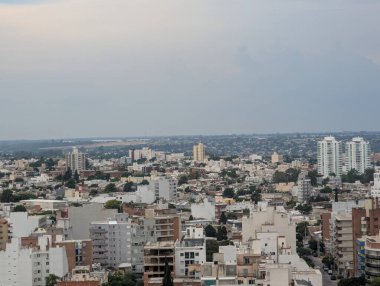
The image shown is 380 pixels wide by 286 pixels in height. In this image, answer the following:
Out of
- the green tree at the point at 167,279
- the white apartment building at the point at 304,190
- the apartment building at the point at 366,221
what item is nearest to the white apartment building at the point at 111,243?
the apartment building at the point at 366,221

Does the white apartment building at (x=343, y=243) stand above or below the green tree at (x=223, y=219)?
above

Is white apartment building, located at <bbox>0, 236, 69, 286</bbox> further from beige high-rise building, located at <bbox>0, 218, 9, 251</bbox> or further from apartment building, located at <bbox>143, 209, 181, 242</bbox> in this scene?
beige high-rise building, located at <bbox>0, 218, 9, 251</bbox>

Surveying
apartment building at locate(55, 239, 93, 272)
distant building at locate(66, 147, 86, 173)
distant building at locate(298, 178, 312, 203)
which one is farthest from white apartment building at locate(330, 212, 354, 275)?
distant building at locate(66, 147, 86, 173)

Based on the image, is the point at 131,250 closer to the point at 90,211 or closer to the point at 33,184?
the point at 90,211

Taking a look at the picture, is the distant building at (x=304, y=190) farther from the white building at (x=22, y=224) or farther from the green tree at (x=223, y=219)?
the white building at (x=22, y=224)

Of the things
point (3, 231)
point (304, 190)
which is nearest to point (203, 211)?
point (3, 231)

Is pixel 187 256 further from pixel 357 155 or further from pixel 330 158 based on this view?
pixel 357 155
